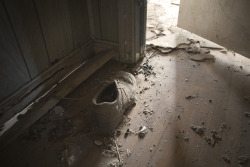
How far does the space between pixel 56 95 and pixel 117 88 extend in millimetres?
507

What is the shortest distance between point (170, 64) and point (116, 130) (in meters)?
0.97

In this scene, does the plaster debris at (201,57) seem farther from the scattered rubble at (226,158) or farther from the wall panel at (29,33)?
the wall panel at (29,33)

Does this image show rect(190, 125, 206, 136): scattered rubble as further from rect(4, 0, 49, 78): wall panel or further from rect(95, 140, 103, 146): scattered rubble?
rect(4, 0, 49, 78): wall panel

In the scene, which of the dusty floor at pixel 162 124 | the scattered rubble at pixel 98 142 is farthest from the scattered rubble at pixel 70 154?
the scattered rubble at pixel 98 142

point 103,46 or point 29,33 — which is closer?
point 29,33

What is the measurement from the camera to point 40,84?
1.70 m

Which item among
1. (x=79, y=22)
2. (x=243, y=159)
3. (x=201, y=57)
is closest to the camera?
(x=243, y=159)

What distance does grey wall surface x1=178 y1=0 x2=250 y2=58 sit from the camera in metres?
1.92

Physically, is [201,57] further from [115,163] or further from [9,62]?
[9,62]

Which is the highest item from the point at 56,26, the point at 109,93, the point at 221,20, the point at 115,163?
the point at 56,26

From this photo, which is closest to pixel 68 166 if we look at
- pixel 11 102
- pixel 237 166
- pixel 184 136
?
pixel 11 102

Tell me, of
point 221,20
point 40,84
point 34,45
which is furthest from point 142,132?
point 221,20

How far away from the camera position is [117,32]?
2053 mm

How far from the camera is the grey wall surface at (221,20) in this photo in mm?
1924
